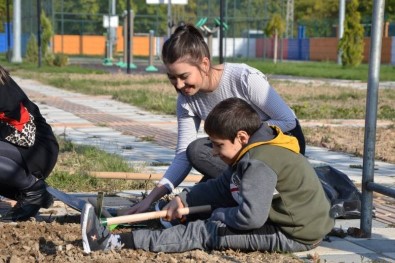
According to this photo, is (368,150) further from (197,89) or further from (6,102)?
(6,102)

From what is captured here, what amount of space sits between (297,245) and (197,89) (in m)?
1.04

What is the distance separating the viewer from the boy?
13.6 ft

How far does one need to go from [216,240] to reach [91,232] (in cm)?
61

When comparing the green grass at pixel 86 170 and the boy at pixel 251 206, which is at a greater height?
the boy at pixel 251 206

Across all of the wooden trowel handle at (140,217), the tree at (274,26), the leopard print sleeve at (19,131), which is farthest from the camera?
the tree at (274,26)

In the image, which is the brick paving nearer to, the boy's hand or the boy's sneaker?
the boy's hand

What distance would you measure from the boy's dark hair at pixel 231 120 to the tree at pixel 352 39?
101ft

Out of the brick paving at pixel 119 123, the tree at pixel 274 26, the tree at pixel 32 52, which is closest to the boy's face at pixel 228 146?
the brick paving at pixel 119 123

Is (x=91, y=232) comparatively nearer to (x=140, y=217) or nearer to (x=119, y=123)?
(x=140, y=217)

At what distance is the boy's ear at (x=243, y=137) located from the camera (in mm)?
4268

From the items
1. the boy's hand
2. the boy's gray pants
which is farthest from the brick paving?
the boy's gray pants

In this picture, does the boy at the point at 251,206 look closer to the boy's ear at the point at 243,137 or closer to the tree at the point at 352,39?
the boy's ear at the point at 243,137

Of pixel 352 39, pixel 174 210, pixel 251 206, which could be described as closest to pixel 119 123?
pixel 174 210

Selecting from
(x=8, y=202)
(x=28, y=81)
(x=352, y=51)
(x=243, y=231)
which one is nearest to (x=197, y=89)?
(x=243, y=231)
